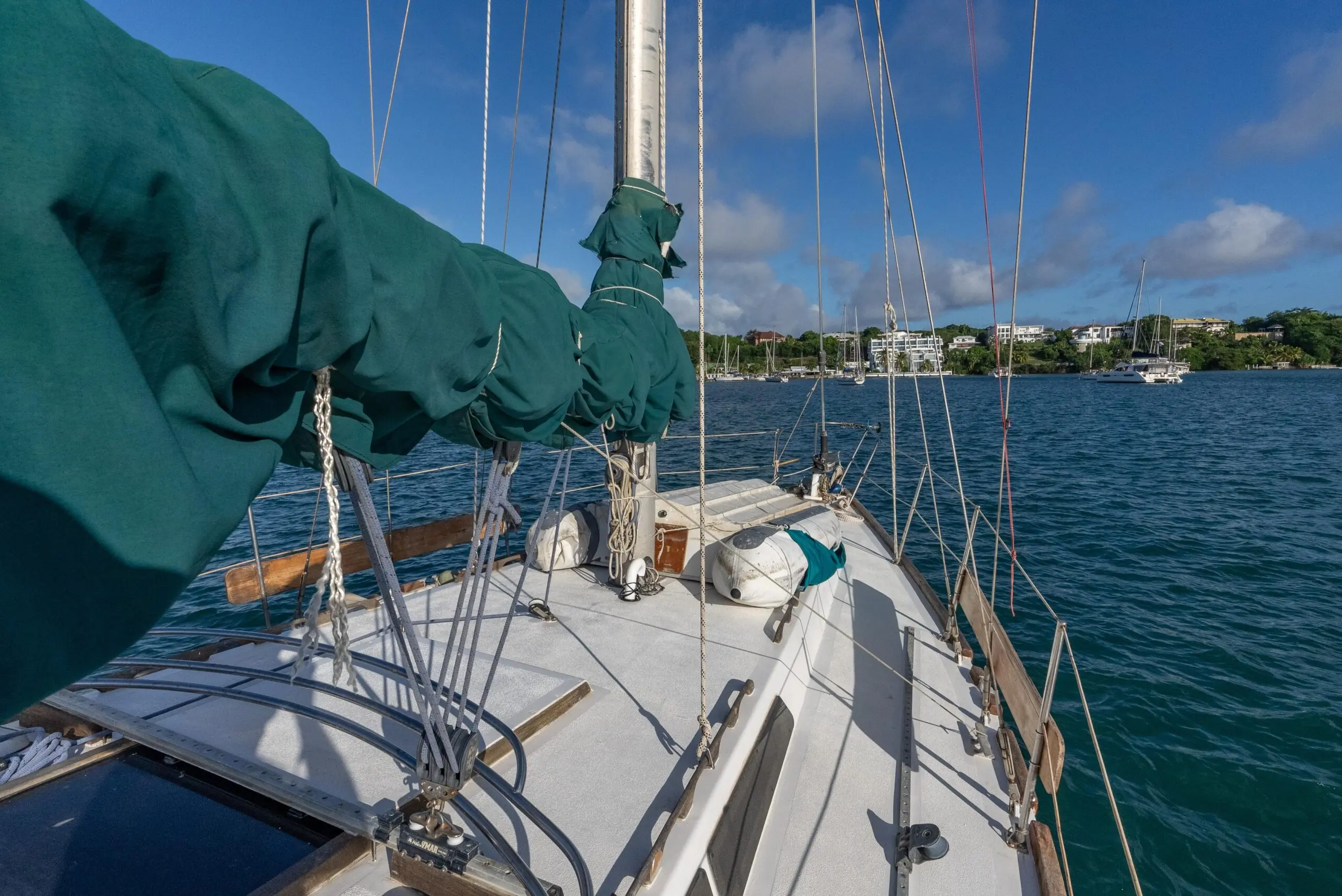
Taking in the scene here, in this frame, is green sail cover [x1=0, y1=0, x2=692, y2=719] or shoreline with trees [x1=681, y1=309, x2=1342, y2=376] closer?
green sail cover [x1=0, y1=0, x2=692, y2=719]

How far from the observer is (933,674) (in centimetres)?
422

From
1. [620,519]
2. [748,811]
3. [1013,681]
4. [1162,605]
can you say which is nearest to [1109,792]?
[1013,681]

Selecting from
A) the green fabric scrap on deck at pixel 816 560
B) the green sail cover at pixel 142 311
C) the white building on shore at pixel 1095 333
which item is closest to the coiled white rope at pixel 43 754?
the green sail cover at pixel 142 311

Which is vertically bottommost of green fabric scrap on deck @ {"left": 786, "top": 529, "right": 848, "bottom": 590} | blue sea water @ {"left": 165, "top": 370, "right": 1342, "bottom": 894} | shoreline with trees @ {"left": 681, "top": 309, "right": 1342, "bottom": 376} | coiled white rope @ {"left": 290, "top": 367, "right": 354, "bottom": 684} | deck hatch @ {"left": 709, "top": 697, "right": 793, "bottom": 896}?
blue sea water @ {"left": 165, "top": 370, "right": 1342, "bottom": 894}

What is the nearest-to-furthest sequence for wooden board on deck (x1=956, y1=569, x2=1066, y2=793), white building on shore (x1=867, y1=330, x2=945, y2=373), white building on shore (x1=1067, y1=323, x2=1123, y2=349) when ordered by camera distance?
wooden board on deck (x1=956, y1=569, x2=1066, y2=793), white building on shore (x1=867, y1=330, x2=945, y2=373), white building on shore (x1=1067, y1=323, x2=1123, y2=349)

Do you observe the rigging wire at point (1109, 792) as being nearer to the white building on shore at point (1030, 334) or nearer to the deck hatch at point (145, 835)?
the deck hatch at point (145, 835)

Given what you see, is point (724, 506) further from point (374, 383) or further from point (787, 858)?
point (374, 383)

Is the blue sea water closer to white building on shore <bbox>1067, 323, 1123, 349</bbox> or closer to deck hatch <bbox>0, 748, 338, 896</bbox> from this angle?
deck hatch <bbox>0, 748, 338, 896</bbox>

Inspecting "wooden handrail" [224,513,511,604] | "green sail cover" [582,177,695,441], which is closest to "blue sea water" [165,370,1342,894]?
"green sail cover" [582,177,695,441]

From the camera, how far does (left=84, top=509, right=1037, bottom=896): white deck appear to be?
256 centimetres

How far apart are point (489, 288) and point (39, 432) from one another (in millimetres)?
1221

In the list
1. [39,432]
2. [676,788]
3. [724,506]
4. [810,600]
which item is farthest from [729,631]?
[39,432]

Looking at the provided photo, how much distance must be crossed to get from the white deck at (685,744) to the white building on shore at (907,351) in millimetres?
2189

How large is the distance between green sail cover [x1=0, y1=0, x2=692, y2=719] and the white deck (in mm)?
1777
